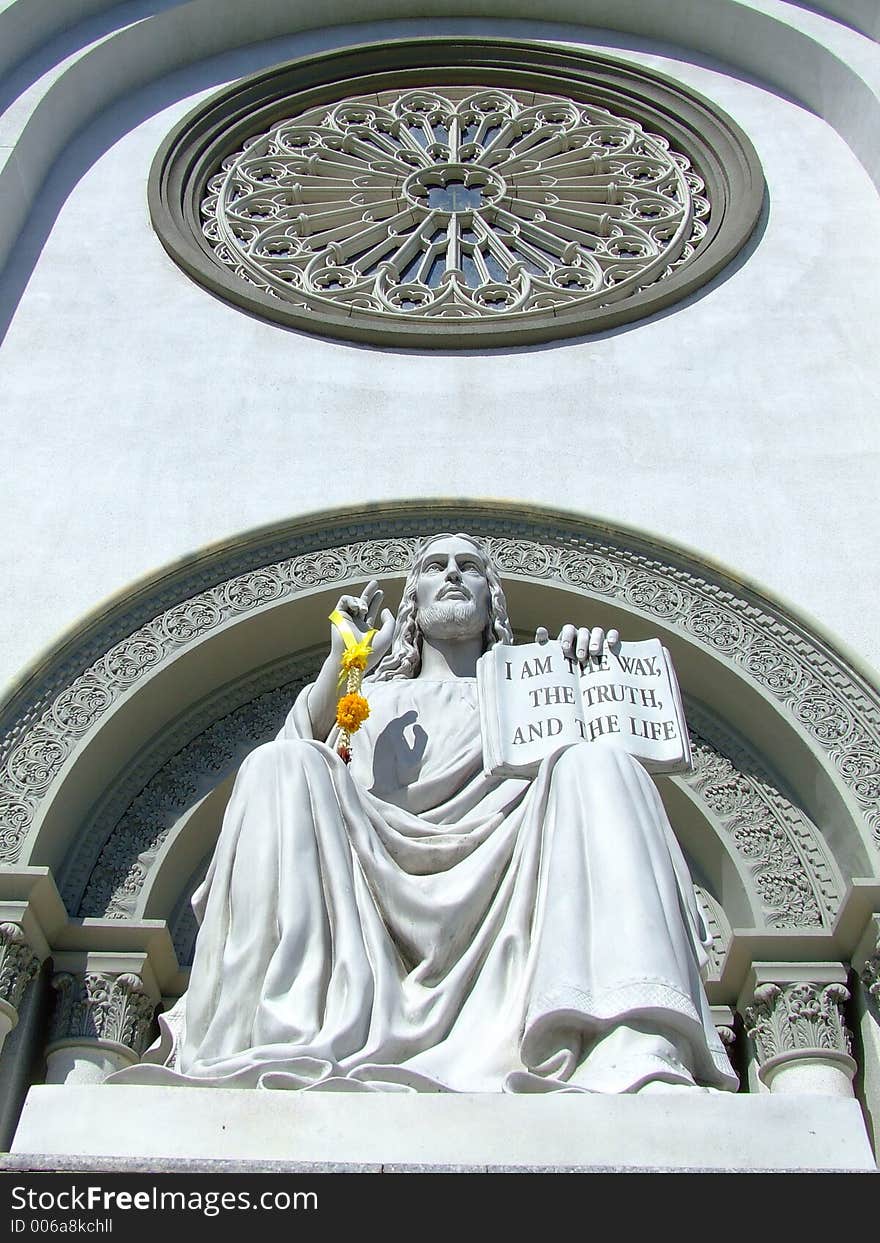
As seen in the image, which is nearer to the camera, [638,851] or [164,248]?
[638,851]

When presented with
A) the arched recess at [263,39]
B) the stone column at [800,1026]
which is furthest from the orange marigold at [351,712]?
the arched recess at [263,39]

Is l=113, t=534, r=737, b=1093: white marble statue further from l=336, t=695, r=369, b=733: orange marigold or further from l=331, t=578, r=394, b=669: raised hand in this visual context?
l=331, t=578, r=394, b=669: raised hand

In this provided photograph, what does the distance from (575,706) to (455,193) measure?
16.7 ft

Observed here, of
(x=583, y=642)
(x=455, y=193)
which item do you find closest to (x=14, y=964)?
(x=583, y=642)

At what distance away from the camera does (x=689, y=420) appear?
5.91 m

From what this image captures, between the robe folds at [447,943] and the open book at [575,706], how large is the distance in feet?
0.31

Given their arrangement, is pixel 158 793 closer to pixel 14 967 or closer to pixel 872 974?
pixel 14 967

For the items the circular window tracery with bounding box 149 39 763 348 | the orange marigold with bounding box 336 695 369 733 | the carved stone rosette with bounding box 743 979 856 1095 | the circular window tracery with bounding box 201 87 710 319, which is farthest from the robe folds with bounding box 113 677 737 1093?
the circular window tracery with bounding box 201 87 710 319

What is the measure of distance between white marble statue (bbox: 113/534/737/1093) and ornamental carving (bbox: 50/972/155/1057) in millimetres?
1119

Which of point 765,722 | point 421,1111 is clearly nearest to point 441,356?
point 765,722

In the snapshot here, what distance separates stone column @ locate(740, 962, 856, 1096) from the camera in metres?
4.17

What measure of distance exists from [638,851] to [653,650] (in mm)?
719

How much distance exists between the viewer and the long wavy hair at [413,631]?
4.33 metres

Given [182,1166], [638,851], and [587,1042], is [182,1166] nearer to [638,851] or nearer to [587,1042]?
[587,1042]
